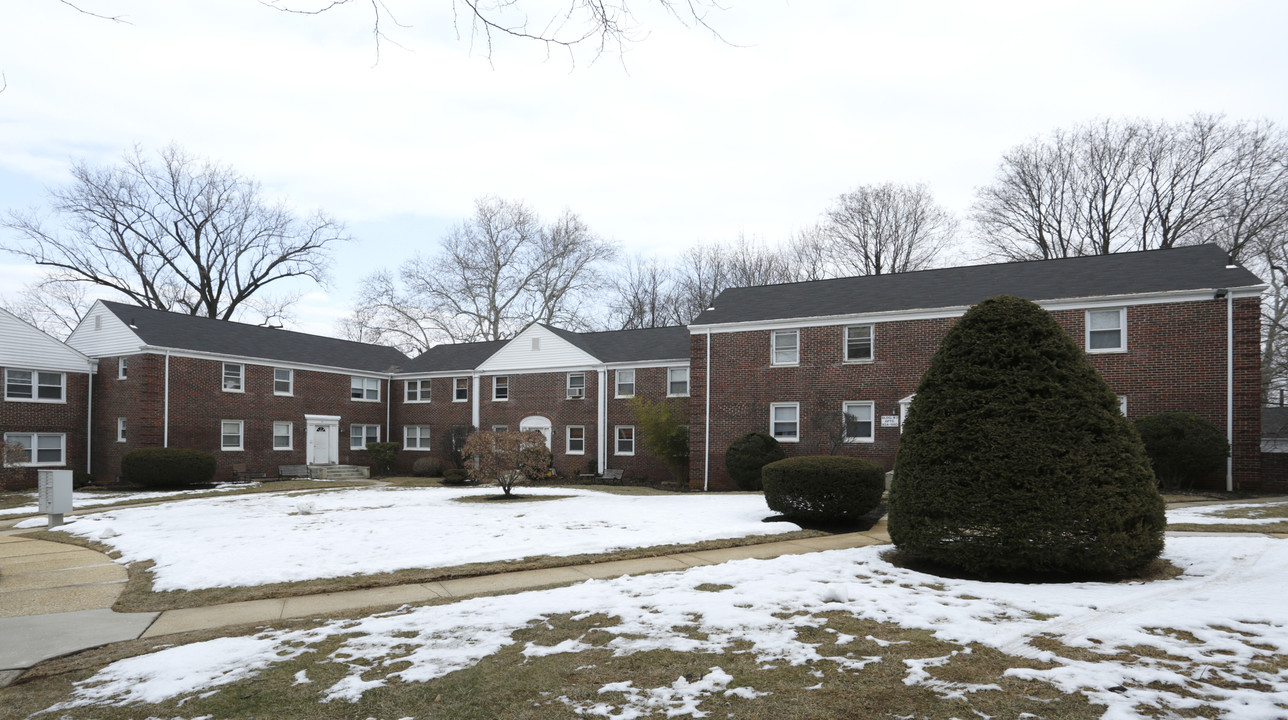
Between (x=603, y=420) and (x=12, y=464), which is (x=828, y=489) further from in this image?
(x=12, y=464)

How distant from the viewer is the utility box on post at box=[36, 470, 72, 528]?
47.3 ft

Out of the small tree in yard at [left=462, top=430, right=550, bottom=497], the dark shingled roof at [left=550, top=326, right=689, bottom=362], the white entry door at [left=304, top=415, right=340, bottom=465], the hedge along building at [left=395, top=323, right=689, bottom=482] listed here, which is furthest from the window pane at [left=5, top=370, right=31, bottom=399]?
the dark shingled roof at [left=550, top=326, right=689, bottom=362]

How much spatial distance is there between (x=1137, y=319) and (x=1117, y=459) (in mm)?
15575

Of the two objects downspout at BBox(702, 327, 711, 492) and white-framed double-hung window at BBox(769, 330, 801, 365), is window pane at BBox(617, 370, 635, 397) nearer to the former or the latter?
downspout at BBox(702, 327, 711, 492)

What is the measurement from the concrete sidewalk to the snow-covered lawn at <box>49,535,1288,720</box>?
80 cm

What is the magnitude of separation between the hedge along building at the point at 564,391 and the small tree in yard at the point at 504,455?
34.4 feet

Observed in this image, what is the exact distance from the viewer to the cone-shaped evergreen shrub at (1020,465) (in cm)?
730

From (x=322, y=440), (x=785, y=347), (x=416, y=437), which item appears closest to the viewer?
(x=785, y=347)

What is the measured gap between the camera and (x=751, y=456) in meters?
23.2

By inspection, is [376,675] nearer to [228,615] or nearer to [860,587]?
[228,615]

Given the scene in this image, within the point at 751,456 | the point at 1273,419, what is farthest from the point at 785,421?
the point at 1273,419

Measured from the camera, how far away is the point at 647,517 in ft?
46.2

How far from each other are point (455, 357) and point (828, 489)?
2852 centimetres

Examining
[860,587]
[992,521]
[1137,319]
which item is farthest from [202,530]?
[1137,319]
